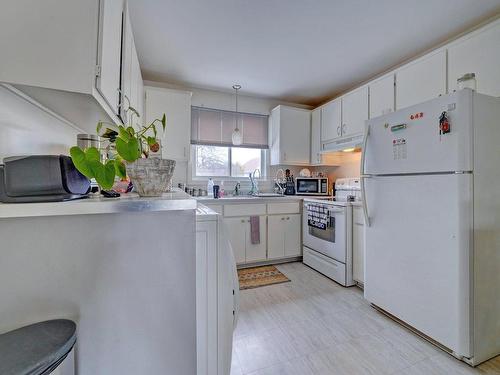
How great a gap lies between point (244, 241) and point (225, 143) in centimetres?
151

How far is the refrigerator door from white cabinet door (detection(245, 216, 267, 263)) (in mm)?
1330

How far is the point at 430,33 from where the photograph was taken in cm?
206

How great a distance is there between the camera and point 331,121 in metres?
3.17

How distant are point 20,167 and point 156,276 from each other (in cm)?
53

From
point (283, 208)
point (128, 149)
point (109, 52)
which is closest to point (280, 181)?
point (283, 208)

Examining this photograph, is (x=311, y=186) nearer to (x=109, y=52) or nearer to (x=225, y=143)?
(x=225, y=143)

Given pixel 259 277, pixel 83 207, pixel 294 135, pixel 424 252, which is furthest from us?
pixel 294 135

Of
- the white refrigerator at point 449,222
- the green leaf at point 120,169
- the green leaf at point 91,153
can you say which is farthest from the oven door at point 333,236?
the green leaf at point 91,153

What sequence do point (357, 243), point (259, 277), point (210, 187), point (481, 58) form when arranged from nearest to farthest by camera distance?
point (481, 58)
point (357, 243)
point (259, 277)
point (210, 187)

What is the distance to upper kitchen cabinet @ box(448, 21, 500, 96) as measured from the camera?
1642 millimetres

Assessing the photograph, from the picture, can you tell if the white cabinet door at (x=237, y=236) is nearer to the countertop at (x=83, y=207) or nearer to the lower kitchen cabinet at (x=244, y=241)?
the lower kitchen cabinet at (x=244, y=241)

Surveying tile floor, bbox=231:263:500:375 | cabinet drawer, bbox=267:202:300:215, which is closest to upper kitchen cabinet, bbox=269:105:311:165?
cabinet drawer, bbox=267:202:300:215

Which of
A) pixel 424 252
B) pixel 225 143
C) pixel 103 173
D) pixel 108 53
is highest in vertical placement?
pixel 225 143

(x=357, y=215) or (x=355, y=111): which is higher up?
(x=355, y=111)
